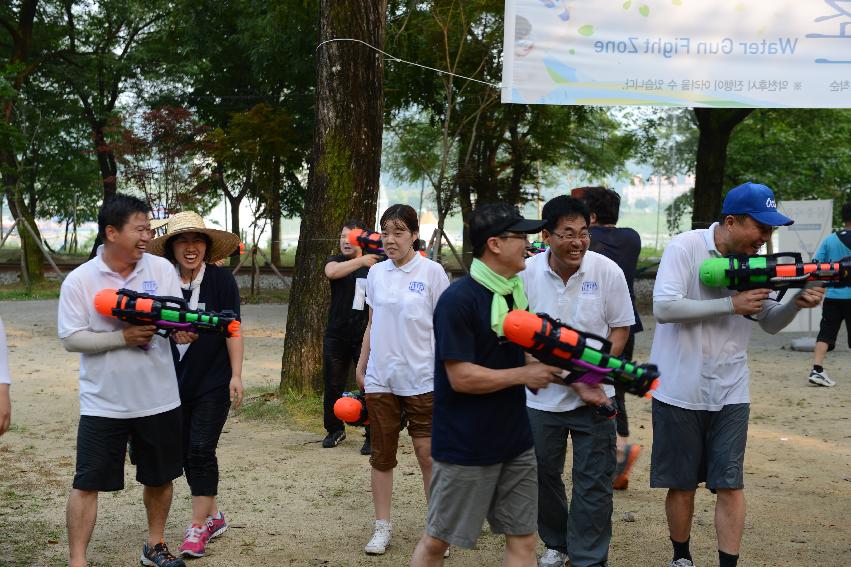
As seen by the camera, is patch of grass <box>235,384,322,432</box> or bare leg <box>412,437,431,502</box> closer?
bare leg <box>412,437,431,502</box>

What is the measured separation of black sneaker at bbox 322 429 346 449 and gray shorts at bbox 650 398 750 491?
3.70 m

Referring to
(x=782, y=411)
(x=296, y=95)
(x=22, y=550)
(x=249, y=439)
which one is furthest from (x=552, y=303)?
(x=296, y=95)

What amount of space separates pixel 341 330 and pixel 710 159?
14.5 m

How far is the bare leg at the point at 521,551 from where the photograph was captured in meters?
3.94

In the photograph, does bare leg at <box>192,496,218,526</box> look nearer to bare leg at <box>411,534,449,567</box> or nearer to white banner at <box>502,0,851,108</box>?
bare leg at <box>411,534,449,567</box>

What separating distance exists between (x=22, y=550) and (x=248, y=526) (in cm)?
122

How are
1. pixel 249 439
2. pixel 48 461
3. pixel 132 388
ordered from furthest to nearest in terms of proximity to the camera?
pixel 249 439
pixel 48 461
pixel 132 388

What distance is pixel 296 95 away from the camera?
24.5 m

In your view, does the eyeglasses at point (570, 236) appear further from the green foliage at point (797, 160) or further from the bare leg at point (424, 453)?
the green foliage at point (797, 160)

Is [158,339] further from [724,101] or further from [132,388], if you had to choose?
[724,101]

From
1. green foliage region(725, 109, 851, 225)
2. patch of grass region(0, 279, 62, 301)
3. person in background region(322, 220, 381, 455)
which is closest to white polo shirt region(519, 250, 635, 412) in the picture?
person in background region(322, 220, 381, 455)

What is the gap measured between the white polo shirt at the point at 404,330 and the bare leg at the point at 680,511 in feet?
4.61

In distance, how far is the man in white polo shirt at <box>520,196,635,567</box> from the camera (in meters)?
4.69

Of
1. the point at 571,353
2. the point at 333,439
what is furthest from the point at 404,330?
the point at 333,439
